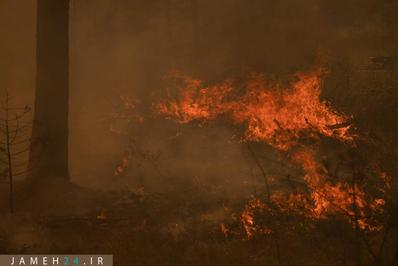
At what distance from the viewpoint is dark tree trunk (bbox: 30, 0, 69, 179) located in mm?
7332

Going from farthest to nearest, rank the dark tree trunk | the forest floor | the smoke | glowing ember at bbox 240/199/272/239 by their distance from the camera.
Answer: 1. the smoke
2. the dark tree trunk
3. glowing ember at bbox 240/199/272/239
4. the forest floor

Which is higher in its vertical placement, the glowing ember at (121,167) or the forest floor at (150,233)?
the glowing ember at (121,167)

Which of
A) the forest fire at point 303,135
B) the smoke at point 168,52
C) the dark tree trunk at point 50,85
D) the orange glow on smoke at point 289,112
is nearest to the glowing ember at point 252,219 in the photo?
the forest fire at point 303,135

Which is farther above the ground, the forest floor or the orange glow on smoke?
the orange glow on smoke

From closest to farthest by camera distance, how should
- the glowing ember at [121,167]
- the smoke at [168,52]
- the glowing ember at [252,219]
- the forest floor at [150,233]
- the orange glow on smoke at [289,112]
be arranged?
the forest floor at [150,233]
the glowing ember at [252,219]
the orange glow on smoke at [289,112]
the glowing ember at [121,167]
the smoke at [168,52]

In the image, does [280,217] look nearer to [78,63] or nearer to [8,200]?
[8,200]

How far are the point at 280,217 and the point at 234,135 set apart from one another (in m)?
4.17

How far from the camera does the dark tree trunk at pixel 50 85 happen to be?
733cm

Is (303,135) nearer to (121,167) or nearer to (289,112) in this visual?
(289,112)

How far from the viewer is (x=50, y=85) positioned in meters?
7.39

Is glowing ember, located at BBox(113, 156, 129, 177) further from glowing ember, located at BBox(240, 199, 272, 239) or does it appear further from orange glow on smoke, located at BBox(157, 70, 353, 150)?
glowing ember, located at BBox(240, 199, 272, 239)

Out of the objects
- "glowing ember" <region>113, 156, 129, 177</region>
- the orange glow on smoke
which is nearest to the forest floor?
the orange glow on smoke

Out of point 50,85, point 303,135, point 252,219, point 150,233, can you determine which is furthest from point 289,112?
point 50,85

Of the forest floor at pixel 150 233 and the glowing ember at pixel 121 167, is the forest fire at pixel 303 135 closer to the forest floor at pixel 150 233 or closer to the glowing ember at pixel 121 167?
the forest floor at pixel 150 233
